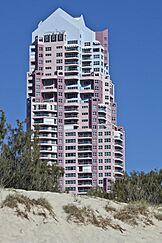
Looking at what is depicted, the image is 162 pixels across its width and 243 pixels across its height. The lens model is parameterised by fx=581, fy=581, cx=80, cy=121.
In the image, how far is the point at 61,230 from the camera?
2152 cm

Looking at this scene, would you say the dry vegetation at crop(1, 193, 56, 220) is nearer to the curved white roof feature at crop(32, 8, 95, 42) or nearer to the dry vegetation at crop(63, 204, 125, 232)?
the dry vegetation at crop(63, 204, 125, 232)

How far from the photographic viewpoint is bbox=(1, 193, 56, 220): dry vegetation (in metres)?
21.5

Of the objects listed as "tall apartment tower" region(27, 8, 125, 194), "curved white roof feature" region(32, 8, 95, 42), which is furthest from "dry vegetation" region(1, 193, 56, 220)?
"curved white roof feature" region(32, 8, 95, 42)

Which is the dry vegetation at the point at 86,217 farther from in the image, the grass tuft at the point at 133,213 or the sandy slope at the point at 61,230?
the grass tuft at the point at 133,213

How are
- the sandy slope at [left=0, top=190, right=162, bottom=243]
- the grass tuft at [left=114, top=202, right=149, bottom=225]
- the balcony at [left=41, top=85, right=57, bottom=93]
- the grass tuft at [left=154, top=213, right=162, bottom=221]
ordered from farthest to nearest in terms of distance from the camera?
1. the balcony at [left=41, top=85, right=57, bottom=93]
2. the grass tuft at [left=154, top=213, right=162, bottom=221]
3. the grass tuft at [left=114, top=202, right=149, bottom=225]
4. the sandy slope at [left=0, top=190, right=162, bottom=243]

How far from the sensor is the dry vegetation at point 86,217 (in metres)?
23.0

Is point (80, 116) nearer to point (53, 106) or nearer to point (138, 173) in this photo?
point (53, 106)

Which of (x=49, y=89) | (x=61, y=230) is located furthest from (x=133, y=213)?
(x=49, y=89)

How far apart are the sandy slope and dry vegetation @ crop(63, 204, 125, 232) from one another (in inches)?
9.5

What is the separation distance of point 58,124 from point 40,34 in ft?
85.7

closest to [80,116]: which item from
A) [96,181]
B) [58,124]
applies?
[58,124]

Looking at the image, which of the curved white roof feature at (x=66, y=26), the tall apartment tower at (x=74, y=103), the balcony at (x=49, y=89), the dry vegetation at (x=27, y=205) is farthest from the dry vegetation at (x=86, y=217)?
the curved white roof feature at (x=66, y=26)

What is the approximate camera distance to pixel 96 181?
460 feet

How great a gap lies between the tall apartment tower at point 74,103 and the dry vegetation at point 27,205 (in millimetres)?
115303
